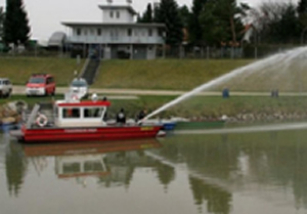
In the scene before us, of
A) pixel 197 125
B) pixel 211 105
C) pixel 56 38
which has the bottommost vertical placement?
pixel 197 125

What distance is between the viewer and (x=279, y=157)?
25.4 m

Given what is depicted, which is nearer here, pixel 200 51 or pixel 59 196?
pixel 59 196

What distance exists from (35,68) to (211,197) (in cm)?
5080

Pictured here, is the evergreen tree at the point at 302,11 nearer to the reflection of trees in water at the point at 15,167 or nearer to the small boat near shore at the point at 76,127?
the small boat near shore at the point at 76,127

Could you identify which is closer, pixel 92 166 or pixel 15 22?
pixel 92 166

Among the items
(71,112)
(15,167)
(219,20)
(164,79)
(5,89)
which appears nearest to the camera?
(15,167)

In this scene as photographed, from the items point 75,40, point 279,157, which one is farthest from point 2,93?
point 75,40

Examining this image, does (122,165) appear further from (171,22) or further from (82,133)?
(171,22)

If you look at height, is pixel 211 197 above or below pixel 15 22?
below

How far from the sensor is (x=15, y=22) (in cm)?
7556

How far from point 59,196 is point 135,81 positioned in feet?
135

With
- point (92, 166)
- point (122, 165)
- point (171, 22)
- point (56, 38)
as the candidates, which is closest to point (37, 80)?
point (92, 166)

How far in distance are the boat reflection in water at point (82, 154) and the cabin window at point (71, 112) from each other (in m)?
1.63

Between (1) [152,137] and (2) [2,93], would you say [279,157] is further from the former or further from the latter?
(2) [2,93]
